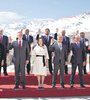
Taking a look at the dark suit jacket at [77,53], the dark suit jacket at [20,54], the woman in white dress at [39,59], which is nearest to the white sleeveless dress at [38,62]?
the woman in white dress at [39,59]

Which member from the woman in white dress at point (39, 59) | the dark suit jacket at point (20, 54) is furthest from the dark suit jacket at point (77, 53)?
the dark suit jacket at point (20, 54)

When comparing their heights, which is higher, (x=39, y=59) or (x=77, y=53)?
(x=77, y=53)

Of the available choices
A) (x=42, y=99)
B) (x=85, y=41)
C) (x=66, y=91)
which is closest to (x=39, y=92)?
(x=42, y=99)

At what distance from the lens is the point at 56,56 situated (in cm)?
583

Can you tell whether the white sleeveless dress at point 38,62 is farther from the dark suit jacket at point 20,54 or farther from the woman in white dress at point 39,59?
the dark suit jacket at point 20,54

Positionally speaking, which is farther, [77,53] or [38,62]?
[77,53]

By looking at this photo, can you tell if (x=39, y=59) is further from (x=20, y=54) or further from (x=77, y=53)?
(x=77, y=53)

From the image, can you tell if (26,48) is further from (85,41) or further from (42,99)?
(85,41)

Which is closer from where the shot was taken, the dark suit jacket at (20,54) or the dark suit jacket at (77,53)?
the dark suit jacket at (20,54)

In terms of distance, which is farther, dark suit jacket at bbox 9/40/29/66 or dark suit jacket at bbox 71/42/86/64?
dark suit jacket at bbox 71/42/86/64

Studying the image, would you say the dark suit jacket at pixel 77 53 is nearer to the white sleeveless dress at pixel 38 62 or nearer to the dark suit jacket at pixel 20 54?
the white sleeveless dress at pixel 38 62

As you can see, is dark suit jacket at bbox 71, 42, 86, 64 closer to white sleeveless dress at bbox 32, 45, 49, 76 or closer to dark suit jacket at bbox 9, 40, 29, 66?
white sleeveless dress at bbox 32, 45, 49, 76

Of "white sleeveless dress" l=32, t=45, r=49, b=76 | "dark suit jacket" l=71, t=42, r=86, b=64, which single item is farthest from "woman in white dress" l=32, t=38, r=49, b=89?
"dark suit jacket" l=71, t=42, r=86, b=64

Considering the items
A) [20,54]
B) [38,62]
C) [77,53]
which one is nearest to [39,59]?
[38,62]
